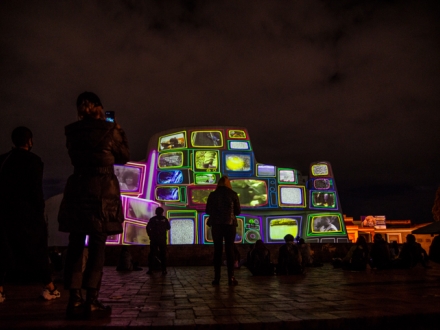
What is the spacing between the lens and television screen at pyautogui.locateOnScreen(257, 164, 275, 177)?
85.8 feet

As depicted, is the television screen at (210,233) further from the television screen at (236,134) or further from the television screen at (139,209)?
the television screen at (236,134)

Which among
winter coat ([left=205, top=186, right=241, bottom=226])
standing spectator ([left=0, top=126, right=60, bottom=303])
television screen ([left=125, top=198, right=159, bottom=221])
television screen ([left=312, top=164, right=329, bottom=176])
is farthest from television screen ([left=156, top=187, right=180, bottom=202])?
standing spectator ([left=0, top=126, right=60, bottom=303])

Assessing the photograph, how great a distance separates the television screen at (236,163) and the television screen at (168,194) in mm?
3449

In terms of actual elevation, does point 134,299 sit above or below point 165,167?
below

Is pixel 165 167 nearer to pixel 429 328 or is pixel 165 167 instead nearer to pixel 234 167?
pixel 234 167

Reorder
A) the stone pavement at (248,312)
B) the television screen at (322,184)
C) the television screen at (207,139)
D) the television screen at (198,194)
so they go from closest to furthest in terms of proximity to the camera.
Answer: the stone pavement at (248,312) → the television screen at (198,194) → the television screen at (207,139) → the television screen at (322,184)

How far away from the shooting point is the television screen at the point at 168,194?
82.0 ft

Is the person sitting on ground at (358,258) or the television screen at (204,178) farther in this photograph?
the television screen at (204,178)

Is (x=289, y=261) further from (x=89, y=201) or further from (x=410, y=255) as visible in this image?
(x=89, y=201)

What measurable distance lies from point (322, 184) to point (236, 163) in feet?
19.2

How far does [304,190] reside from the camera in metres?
26.9

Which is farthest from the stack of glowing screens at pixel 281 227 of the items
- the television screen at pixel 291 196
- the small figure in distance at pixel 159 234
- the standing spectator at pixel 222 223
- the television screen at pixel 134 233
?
the standing spectator at pixel 222 223

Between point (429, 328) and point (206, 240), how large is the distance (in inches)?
841

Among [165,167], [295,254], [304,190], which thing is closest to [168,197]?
[165,167]
